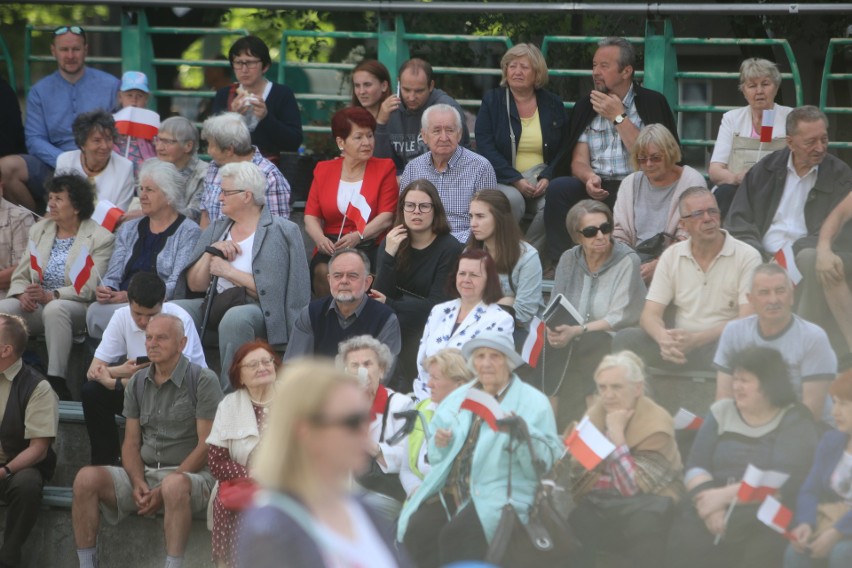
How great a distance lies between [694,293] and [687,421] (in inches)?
41.8

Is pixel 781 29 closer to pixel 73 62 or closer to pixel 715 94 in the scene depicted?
pixel 715 94

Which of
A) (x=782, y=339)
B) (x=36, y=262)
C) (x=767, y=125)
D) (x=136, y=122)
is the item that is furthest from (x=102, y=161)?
(x=782, y=339)

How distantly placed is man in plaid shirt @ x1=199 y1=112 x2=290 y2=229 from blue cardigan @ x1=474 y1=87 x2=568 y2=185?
122cm

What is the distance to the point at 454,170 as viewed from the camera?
8.29m

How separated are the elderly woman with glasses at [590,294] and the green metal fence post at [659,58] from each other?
219 cm

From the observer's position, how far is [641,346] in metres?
7.07

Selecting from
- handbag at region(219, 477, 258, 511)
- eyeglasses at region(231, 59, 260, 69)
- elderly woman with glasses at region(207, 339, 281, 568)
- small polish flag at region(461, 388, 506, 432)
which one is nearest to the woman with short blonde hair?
small polish flag at region(461, 388, 506, 432)

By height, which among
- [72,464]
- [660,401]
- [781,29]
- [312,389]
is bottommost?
[72,464]

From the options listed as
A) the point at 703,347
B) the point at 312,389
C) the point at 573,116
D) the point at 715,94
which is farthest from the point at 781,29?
the point at 312,389

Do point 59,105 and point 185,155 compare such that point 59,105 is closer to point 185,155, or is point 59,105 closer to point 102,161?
point 102,161

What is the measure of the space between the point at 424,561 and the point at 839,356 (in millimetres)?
2042

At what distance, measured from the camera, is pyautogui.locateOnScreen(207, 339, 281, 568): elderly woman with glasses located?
22.7ft

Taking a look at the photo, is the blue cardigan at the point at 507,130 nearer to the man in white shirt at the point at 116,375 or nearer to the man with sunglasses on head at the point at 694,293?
the man with sunglasses on head at the point at 694,293

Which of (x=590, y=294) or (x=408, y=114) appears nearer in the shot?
(x=590, y=294)
